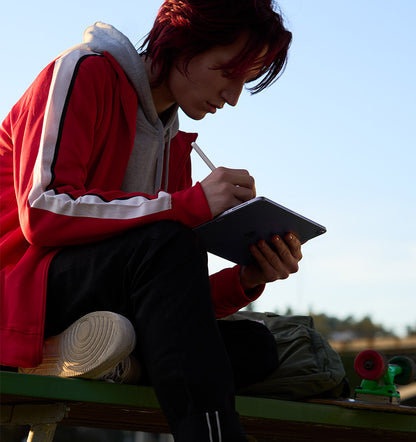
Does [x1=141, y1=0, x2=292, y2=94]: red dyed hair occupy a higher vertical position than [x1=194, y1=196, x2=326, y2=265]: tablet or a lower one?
higher

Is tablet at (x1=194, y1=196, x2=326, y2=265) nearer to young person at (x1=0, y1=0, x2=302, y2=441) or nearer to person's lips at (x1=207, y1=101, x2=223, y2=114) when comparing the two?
young person at (x1=0, y1=0, x2=302, y2=441)

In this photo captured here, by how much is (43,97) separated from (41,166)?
0.69 ft

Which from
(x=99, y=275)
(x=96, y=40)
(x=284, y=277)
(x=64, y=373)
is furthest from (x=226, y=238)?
(x=96, y=40)

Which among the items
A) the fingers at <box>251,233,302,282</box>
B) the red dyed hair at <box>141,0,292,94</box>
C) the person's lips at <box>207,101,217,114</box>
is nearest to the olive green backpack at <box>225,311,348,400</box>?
the fingers at <box>251,233,302,282</box>

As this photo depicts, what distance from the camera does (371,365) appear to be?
2.06 meters

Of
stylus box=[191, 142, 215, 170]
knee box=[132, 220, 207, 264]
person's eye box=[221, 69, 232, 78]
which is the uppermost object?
person's eye box=[221, 69, 232, 78]

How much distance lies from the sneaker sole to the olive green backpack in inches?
19.6

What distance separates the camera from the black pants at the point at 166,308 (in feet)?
4.02

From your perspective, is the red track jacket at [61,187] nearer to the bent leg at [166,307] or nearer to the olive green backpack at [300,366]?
the bent leg at [166,307]

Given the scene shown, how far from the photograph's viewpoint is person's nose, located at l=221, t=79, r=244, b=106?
1.83m

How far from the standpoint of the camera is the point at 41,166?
1456mm

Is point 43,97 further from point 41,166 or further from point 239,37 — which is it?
point 239,37

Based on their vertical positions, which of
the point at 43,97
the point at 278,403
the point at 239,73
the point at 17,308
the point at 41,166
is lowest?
the point at 278,403

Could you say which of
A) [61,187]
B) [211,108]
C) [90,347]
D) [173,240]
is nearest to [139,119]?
[211,108]
